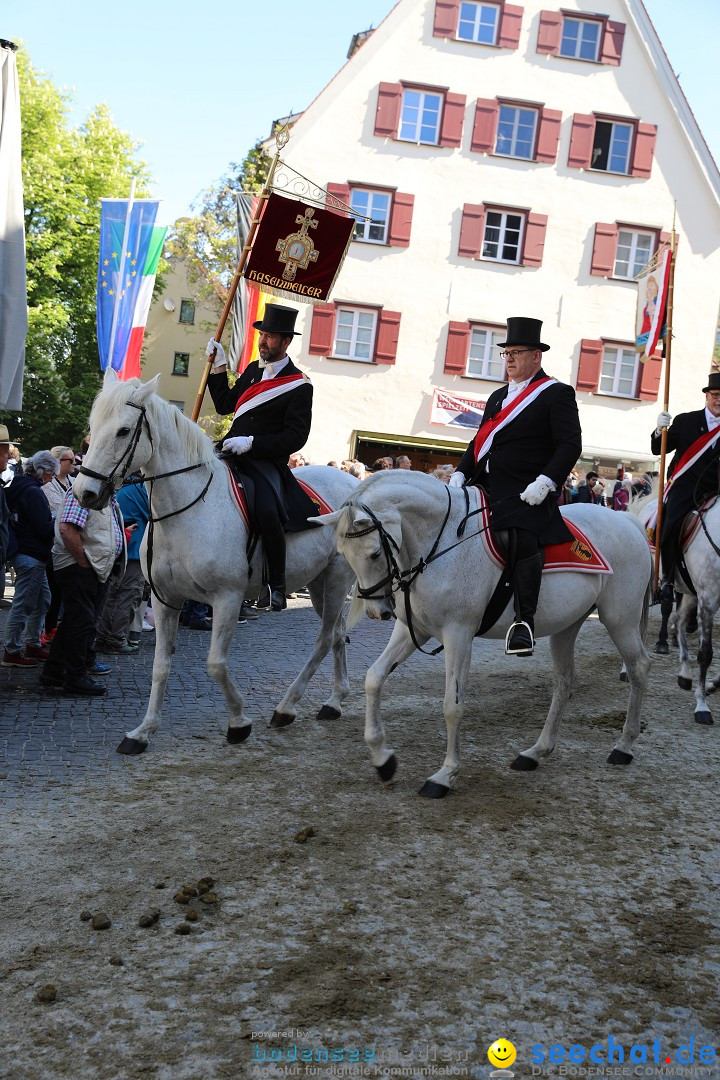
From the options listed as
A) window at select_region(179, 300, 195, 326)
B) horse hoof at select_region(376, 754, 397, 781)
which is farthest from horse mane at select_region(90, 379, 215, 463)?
window at select_region(179, 300, 195, 326)

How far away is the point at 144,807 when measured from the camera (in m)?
5.75

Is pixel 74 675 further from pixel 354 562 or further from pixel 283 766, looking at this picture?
pixel 354 562

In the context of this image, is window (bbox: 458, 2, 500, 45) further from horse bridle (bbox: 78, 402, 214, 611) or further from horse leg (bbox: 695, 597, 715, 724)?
horse bridle (bbox: 78, 402, 214, 611)

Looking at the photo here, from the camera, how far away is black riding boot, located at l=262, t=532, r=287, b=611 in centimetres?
726

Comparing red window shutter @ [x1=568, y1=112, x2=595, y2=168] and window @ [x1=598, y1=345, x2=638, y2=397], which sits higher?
red window shutter @ [x1=568, y1=112, x2=595, y2=168]

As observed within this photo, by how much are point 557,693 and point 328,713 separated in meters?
1.94

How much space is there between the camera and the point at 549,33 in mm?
29797

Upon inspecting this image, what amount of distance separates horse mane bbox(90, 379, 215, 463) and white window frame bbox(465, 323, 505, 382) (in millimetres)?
23783

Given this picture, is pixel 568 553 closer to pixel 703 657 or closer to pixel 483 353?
pixel 703 657

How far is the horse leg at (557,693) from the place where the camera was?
6953 millimetres

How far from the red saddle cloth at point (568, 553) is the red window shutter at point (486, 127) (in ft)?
83.9

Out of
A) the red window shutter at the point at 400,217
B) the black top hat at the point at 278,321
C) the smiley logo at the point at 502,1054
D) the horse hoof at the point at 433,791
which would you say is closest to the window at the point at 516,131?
the red window shutter at the point at 400,217

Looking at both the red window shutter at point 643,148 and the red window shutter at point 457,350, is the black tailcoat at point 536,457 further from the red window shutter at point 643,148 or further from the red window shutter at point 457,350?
the red window shutter at point 643,148

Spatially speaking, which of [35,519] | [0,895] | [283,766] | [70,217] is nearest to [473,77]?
[70,217]
